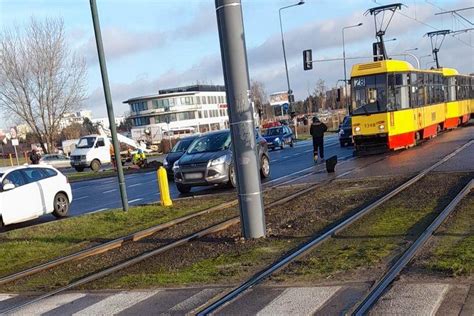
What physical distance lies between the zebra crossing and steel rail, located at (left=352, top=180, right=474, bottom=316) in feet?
0.29

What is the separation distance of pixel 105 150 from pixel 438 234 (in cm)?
3737

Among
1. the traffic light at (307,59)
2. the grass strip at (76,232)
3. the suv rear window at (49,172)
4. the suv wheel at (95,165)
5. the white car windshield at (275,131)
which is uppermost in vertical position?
the traffic light at (307,59)

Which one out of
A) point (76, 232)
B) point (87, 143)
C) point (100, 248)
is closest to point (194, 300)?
point (100, 248)

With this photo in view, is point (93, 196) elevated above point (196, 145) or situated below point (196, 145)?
below

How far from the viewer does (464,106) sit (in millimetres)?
38250

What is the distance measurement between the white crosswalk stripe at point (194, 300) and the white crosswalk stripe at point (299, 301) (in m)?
0.77

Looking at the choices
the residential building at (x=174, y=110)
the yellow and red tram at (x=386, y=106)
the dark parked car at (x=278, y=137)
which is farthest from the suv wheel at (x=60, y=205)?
the residential building at (x=174, y=110)

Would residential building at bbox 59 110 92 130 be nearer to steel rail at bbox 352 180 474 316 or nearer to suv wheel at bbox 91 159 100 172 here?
suv wheel at bbox 91 159 100 172

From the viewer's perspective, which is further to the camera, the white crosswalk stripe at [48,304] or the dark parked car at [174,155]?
the dark parked car at [174,155]

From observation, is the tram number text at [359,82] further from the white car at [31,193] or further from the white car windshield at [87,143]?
the white car windshield at [87,143]

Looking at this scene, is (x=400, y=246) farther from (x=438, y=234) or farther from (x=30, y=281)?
(x=30, y=281)

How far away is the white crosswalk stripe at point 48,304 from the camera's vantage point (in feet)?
20.2

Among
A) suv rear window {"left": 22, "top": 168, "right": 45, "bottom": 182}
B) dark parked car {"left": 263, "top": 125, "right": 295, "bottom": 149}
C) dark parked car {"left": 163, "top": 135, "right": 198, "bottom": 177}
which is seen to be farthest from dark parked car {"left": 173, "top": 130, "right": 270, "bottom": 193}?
dark parked car {"left": 263, "top": 125, "right": 295, "bottom": 149}

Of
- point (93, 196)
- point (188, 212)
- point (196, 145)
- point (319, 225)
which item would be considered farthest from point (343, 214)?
point (93, 196)
